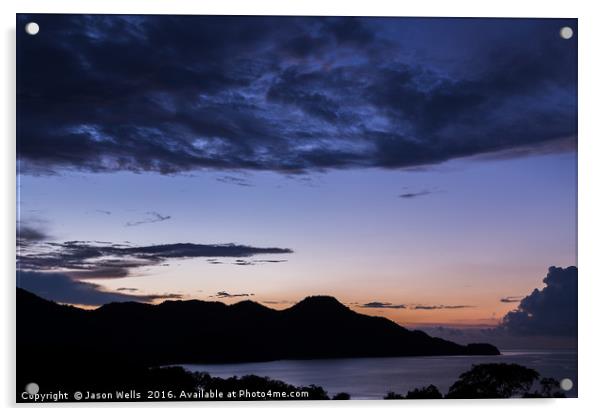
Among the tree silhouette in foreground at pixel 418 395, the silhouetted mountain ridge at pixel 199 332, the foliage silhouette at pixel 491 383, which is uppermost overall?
the silhouetted mountain ridge at pixel 199 332

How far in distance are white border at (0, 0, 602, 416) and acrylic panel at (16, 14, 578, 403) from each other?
0.20 ft

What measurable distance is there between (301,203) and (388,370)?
3.73 ft

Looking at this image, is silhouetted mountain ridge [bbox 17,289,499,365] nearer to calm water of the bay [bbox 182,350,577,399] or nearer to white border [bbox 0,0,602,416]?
calm water of the bay [bbox 182,350,577,399]

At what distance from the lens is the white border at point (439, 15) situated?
166 inches

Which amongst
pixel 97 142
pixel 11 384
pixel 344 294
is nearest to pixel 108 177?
pixel 97 142

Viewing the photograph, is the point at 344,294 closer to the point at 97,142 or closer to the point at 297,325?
the point at 297,325

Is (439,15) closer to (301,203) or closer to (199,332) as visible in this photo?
(301,203)

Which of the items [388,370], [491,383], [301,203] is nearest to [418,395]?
[388,370]

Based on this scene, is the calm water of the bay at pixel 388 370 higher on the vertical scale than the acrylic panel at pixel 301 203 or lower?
lower

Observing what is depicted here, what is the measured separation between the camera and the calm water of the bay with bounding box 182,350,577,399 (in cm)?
430

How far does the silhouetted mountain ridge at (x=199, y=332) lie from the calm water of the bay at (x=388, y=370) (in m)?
0.05

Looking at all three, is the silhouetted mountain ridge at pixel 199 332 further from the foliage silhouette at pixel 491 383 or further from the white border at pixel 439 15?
the white border at pixel 439 15

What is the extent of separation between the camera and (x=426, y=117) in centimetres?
448

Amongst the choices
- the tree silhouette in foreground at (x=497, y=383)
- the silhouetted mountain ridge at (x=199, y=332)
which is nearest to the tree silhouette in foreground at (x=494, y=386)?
the tree silhouette in foreground at (x=497, y=383)
